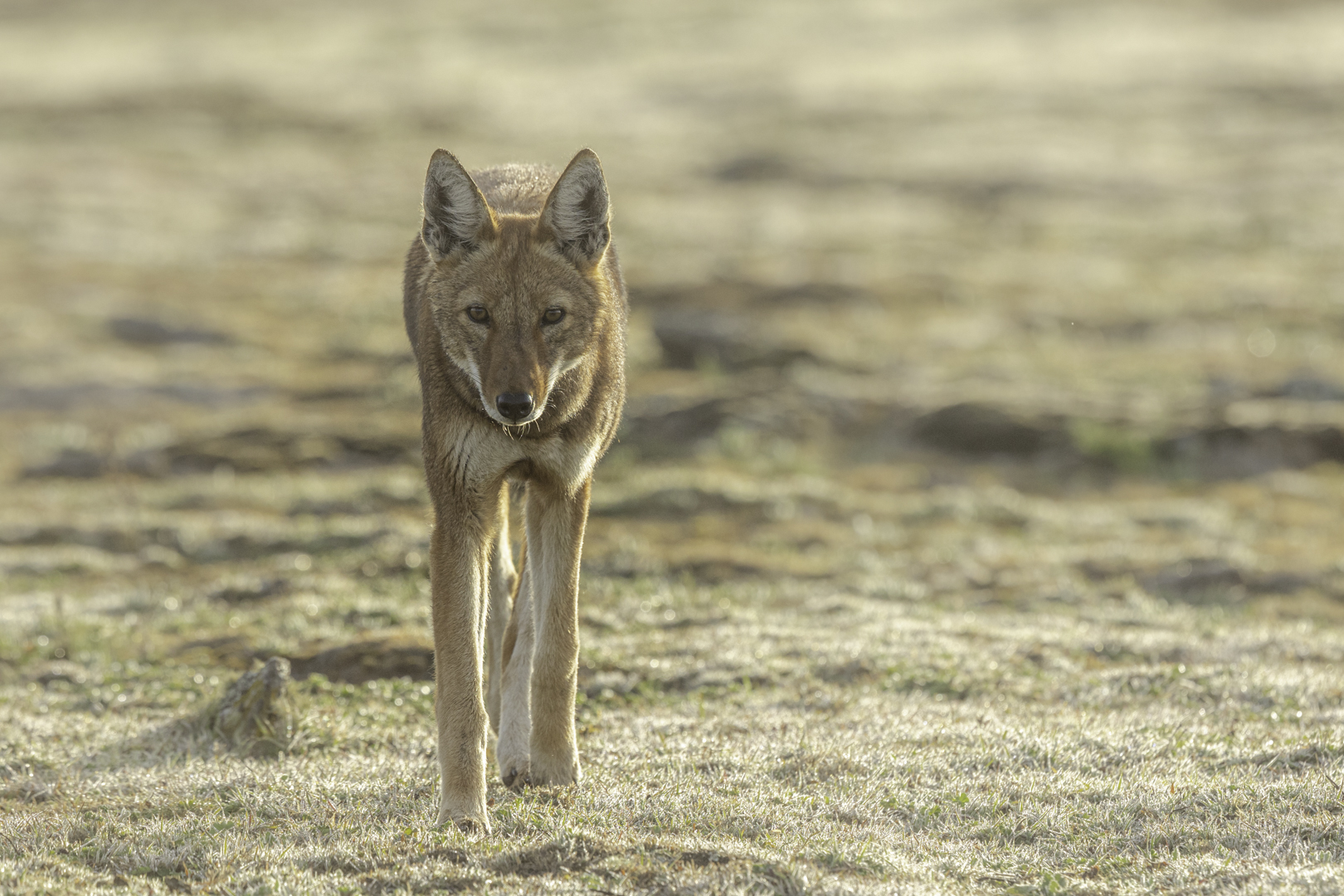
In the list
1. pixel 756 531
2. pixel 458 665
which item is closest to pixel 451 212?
pixel 458 665

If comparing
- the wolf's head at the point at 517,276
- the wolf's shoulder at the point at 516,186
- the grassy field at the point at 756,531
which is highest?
the wolf's shoulder at the point at 516,186

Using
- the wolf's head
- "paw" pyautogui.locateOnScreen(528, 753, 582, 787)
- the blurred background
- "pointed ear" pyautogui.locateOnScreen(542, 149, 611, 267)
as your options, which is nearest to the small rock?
"paw" pyautogui.locateOnScreen(528, 753, 582, 787)

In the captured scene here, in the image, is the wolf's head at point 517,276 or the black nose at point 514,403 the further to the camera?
the wolf's head at point 517,276

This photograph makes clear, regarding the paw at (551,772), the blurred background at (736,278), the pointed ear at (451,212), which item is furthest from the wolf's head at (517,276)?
the blurred background at (736,278)

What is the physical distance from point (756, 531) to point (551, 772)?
879 centimetres

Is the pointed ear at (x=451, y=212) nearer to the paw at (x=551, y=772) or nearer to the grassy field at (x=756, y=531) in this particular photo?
the paw at (x=551, y=772)

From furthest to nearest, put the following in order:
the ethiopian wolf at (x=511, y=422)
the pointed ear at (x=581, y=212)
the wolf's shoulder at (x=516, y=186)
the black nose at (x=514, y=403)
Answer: the wolf's shoulder at (x=516, y=186)
the pointed ear at (x=581, y=212)
the ethiopian wolf at (x=511, y=422)
the black nose at (x=514, y=403)

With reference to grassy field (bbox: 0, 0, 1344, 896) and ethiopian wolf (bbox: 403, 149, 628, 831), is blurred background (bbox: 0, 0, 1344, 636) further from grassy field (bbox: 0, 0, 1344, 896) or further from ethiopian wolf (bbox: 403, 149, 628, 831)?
ethiopian wolf (bbox: 403, 149, 628, 831)

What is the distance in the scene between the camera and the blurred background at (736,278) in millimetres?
17906

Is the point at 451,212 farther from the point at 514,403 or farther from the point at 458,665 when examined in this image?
the point at 458,665

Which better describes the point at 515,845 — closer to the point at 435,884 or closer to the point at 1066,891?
the point at 435,884

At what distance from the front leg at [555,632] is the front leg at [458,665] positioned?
0.47m

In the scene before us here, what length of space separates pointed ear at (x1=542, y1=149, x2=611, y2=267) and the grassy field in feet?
9.98

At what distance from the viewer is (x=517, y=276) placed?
24.1ft
